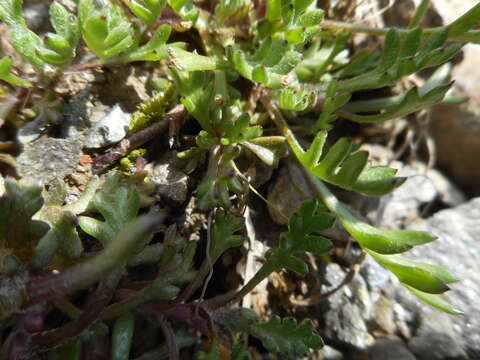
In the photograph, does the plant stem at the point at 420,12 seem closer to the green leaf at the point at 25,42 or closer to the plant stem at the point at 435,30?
the plant stem at the point at 435,30

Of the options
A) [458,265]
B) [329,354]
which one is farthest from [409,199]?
[329,354]

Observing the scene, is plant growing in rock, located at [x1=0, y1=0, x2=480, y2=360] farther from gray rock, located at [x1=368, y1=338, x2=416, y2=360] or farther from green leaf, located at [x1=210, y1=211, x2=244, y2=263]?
gray rock, located at [x1=368, y1=338, x2=416, y2=360]

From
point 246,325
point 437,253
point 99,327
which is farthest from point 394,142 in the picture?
point 99,327

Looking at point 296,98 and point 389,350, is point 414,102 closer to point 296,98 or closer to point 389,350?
point 296,98

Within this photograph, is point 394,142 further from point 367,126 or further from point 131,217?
point 131,217

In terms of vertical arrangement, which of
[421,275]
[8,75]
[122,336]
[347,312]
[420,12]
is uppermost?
[420,12]

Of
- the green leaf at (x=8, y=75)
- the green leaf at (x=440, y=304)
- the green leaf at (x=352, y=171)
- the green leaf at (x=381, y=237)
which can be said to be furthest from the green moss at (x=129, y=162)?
the green leaf at (x=440, y=304)
